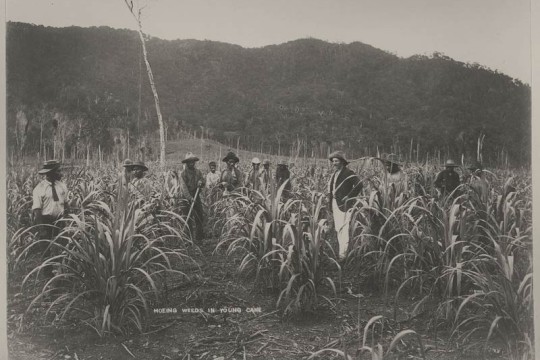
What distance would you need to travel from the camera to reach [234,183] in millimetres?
3877

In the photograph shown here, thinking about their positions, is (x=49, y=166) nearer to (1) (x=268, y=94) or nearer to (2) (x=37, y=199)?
(2) (x=37, y=199)

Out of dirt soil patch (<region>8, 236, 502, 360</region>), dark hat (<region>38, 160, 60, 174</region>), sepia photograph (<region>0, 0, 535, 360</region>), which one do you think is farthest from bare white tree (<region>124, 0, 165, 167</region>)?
dirt soil patch (<region>8, 236, 502, 360</region>)

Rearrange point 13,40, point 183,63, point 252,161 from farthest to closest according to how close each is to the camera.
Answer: point 252,161, point 183,63, point 13,40

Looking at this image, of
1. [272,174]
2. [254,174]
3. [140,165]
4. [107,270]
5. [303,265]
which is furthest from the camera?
[254,174]

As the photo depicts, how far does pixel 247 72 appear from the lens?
11.5 feet

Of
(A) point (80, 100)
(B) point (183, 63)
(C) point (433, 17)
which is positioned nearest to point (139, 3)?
(B) point (183, 63)

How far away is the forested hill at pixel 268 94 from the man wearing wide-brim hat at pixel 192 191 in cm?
51

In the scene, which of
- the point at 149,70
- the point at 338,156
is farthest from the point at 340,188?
the point at 149,70

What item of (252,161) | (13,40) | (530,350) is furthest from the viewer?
(252,161)

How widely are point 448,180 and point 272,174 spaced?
167 centimetres

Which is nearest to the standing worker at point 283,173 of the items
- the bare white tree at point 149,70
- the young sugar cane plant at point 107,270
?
the bare white tree at point 149,70

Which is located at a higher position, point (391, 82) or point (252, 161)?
point (391, 82)

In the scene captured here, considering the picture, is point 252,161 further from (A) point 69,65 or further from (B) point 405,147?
(A) point 69,65

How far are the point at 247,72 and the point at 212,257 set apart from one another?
5.76 ft
